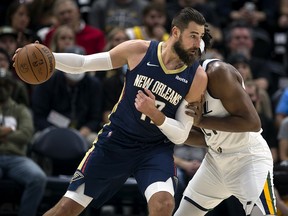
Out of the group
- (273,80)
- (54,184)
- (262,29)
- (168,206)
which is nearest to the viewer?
(168,206)

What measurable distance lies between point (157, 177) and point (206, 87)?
31.1 inches

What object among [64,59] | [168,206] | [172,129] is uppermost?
[64,59]

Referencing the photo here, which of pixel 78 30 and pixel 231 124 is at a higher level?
pixel 231 124

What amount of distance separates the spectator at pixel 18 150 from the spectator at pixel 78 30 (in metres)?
1.82

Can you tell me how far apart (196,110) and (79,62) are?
980mm

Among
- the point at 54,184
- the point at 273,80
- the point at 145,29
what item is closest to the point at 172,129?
the point at 54,184

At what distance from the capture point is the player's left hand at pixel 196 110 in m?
5.66

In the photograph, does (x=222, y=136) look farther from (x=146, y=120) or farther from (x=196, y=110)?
(x=146, y=120)

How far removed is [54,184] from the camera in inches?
315

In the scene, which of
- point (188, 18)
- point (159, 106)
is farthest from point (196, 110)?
point (188, 18)

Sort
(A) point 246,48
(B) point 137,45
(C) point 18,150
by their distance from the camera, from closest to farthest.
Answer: (B) point 137,45, (C) point 18,150, (A) point 246,48

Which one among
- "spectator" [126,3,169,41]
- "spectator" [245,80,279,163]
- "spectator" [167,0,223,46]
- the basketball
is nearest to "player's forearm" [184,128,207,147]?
the basketball

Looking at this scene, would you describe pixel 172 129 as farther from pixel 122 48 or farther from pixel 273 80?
pixel 273 80

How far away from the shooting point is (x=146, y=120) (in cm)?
578
